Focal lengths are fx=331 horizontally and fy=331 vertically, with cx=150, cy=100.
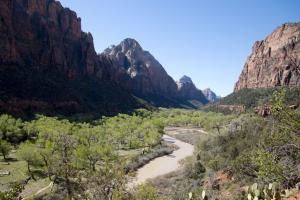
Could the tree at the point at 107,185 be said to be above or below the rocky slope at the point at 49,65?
below

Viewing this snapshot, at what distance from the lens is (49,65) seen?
12200cm

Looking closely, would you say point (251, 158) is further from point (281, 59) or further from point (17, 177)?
point (281, 59)

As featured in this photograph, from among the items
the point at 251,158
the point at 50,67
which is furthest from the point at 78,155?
the point at 50,67

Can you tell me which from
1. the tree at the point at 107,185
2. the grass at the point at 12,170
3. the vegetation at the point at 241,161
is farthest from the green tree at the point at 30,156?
the tree at the point at 107,185

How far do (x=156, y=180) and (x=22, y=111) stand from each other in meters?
57.2

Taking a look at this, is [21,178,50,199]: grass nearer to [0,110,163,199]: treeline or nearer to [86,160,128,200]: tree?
[0,110,163,199]: treeline

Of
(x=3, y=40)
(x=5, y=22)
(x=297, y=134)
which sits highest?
(x=5, y=22)

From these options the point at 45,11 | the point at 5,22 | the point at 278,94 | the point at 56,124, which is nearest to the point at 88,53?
the point at 45,11

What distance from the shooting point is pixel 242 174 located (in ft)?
97.2

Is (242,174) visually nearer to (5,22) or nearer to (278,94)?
(278,94)

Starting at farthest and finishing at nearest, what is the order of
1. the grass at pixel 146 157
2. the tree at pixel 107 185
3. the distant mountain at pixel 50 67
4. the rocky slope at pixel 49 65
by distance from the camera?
1. the rocky slope at pixel 49 65
2. the distant mountain at pixel 50 67
3. the grass at pixel 146 157
4. the tree at pixel 107 185

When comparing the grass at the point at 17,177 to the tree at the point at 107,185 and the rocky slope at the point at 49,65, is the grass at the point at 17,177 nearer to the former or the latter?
the tree at the point at 107,185

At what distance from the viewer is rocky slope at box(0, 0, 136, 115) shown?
93.9 meters

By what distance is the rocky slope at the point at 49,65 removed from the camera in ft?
308
